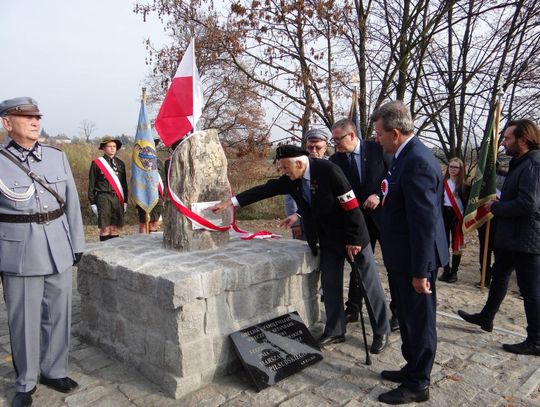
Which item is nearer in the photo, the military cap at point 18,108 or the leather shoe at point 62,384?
the military cap at point 18,108

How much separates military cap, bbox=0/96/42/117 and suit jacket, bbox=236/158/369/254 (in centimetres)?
208

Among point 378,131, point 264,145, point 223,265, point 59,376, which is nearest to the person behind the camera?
point 378,131

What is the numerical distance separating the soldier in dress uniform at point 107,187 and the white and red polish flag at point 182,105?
311 cm

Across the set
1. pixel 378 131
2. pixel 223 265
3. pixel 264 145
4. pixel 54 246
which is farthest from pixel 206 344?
pixel 264 145

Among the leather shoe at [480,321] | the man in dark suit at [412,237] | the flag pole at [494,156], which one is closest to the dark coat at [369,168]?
the man in dark suit at [412,237]

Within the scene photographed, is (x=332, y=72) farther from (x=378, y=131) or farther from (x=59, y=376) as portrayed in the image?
(x=59, y=376)

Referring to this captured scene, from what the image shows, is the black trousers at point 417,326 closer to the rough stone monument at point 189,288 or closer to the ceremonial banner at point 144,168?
the rough stone monument at point 189,288

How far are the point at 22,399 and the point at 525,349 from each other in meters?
4.09

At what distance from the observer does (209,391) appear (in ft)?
10.2

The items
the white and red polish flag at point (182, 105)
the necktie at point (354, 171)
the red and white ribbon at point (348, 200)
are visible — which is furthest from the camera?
the necktie at point (354, 171)

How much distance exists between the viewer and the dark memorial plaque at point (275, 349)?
3.20m

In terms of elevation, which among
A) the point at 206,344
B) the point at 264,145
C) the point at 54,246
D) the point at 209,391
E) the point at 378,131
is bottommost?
the point at 209,391

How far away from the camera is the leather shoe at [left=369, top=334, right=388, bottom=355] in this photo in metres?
3.70

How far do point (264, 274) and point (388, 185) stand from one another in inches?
51.4
